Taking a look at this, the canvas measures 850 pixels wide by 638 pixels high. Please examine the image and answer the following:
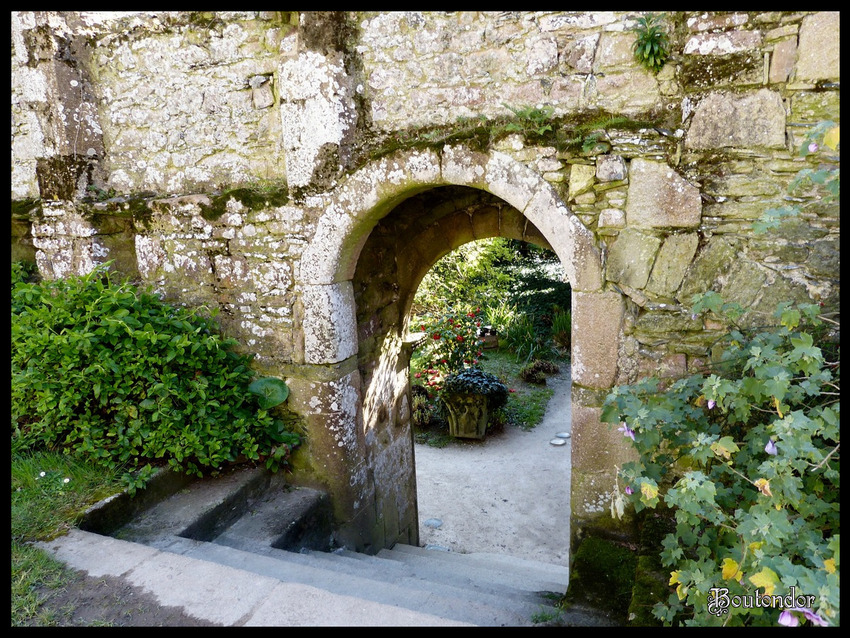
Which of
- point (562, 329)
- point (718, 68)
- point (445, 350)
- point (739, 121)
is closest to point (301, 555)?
point (739, 121)

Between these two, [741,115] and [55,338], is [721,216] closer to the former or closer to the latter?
[741,115]

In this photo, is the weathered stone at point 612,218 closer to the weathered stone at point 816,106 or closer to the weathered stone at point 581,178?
the weathered stone at point 581,178

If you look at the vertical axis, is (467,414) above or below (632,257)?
below

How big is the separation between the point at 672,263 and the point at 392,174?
1.51 m

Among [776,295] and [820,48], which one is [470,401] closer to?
[776,295]

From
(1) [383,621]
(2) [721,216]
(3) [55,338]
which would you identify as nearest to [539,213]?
(2) [721,216]

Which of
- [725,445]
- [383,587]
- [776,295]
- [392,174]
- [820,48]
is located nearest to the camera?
[725,445]

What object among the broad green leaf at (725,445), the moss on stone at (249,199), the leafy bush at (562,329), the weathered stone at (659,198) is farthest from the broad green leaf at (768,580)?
the leafy bush at (562,329)

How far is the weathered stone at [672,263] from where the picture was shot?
96.3 inches

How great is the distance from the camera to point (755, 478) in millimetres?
1916

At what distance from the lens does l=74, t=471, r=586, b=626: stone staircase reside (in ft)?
7.93

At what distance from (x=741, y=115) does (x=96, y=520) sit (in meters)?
3.64

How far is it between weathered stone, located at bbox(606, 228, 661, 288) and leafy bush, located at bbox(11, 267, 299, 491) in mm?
2341

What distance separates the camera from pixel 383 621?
202 centimetres
